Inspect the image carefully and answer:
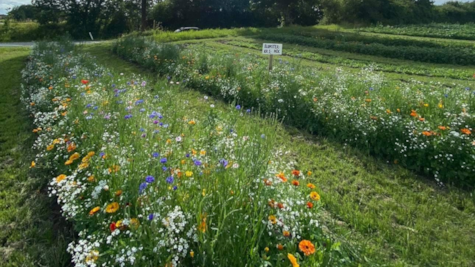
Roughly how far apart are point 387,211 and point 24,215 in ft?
11.5

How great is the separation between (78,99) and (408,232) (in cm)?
402

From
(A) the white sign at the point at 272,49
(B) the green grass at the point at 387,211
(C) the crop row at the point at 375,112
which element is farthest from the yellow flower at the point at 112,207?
(A) the white sign at the point at 272,49

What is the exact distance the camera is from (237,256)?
192cm

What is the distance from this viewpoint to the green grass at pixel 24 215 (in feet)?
7.80

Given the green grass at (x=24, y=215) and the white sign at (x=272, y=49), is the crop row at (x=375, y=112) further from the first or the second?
the green grass at (x=24, y=215)

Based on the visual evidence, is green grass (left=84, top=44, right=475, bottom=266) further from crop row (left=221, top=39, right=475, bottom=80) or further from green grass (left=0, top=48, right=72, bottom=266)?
crop row (left=221, top=39, right=475, bottom=80)

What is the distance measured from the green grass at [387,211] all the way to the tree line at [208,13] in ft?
84.8

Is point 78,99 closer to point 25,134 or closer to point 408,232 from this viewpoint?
point 25,134

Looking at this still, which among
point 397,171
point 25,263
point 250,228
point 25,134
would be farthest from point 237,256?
point 25,134

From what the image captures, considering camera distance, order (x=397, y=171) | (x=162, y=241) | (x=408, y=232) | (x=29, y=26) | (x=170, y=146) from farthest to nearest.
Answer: (x=29, y=26), (x=397, y=171), (x=170, y=146), (x=408, y=232), (x=162, y=241)

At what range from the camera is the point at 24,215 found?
2.86 meters

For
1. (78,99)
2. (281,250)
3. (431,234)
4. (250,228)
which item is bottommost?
(431,234)

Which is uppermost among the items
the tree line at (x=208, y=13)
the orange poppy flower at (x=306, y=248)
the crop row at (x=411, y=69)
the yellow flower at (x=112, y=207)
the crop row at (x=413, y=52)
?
the tree line at (x=208, y=13)

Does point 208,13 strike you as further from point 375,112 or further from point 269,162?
point 269,162
